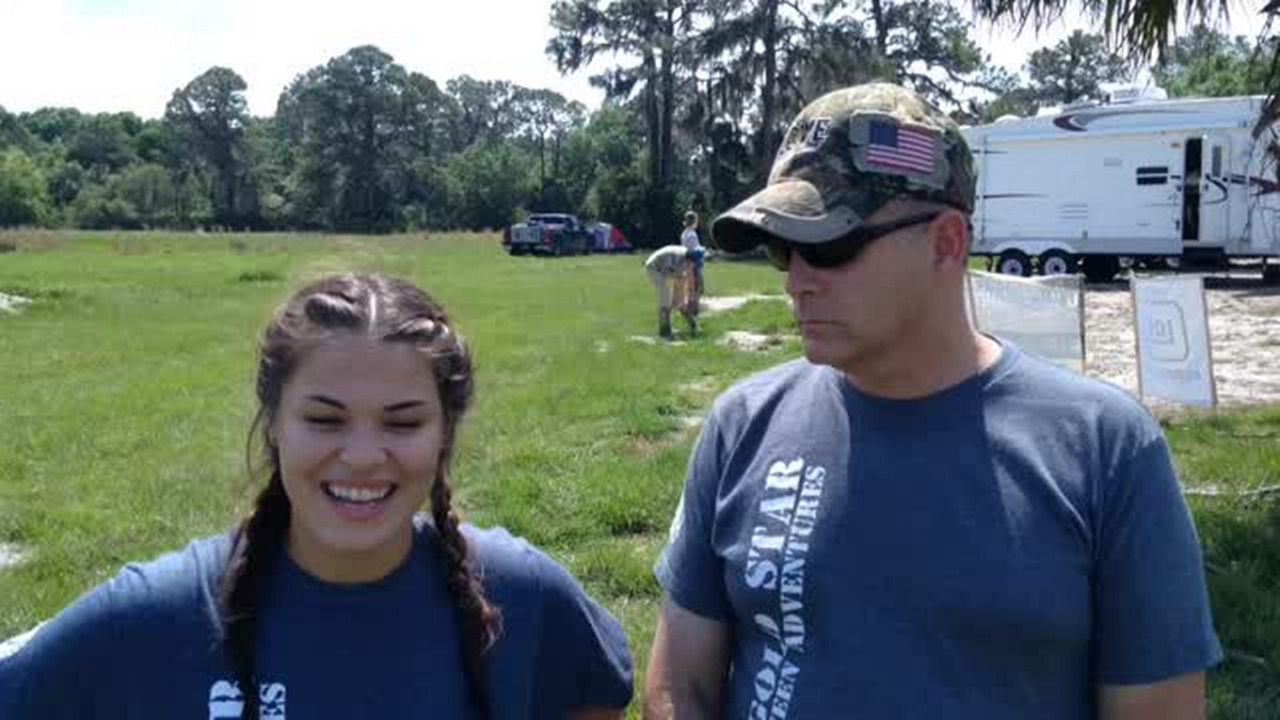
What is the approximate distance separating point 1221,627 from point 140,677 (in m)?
4.21

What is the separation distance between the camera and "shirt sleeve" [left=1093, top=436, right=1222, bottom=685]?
1926mm

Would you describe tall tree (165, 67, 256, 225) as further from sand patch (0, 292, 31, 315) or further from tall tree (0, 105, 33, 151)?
sand patch (0, 292, 31, 315)

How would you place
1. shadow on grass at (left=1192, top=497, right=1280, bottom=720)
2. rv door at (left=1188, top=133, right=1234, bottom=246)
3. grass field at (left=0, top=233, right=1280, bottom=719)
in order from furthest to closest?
rv door at (left=1188, top=133, right=1234, bottom=246)
grass field at (left=0, top=233, right=1280, bottom=719)
shadow on grass at (left=1192, top=497, right=1280, bottom=720)

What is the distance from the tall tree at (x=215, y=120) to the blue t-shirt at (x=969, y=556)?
11144cm

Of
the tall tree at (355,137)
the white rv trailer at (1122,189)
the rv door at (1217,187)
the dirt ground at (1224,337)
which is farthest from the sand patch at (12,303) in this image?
the tall tree at (355,137)

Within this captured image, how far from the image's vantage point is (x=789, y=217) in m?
2.10

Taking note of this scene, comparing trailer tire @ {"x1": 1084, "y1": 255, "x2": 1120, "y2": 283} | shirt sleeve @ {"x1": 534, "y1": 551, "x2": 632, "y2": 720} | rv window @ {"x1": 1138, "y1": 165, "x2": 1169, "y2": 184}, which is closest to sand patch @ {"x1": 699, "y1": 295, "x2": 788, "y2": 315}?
trailer tire @ {"x1": 1084, "y1": 255, "x2": 1120, "y2": 283}

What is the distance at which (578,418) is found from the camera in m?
A: 11.2

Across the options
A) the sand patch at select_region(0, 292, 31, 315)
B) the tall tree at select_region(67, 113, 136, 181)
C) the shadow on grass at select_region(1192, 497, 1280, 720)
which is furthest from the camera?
the tall tree at select_region(67, 113, 136, 181)

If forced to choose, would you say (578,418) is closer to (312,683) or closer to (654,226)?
(312,683)

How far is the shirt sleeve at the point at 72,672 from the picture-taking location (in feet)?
6.58

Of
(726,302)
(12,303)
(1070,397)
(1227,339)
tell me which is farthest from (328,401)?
(12,303)

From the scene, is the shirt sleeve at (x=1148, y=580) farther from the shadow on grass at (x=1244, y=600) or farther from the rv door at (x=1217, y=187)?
the rv door at (x=1217, y=187)

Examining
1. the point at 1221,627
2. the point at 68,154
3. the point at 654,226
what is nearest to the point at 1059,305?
the point at 1221,627
